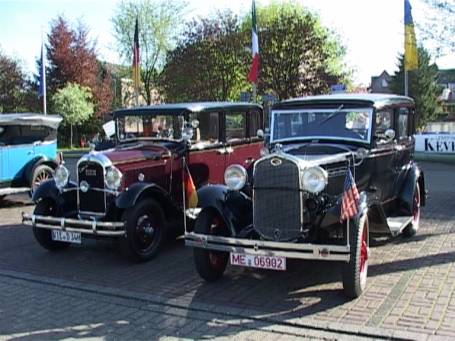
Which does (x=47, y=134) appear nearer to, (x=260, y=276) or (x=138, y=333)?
(x=260, y=276)

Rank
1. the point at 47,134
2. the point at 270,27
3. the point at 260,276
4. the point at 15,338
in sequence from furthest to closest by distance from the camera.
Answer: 1. the point at 270,27
2. the point at 47,134
3. the point at 260,276
4. the point at 15,338

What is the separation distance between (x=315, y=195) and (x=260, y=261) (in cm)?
92

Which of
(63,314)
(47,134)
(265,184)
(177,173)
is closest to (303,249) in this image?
(265,184)

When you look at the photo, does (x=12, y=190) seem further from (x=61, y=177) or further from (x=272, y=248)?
(x=272, y=248)

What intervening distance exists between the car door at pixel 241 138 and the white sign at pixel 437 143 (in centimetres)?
1446

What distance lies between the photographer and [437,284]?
5.84 meters

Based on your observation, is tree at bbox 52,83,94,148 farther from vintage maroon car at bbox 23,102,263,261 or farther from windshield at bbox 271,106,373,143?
windshield at bbox 271,106,373,143

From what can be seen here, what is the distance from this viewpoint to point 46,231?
25.7ft

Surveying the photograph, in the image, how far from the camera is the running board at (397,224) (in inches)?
268

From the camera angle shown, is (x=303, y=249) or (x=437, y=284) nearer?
(x=303, y=249)

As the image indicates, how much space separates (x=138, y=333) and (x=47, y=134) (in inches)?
370

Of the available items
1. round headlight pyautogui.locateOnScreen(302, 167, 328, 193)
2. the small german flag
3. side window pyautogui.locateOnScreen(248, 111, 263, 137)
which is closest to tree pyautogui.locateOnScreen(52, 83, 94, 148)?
side window pyautogui.locateOnScreen(248, 111, 263, 137)

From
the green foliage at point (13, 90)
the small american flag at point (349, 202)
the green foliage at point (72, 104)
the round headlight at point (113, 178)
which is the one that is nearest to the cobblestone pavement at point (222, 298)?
the small american flag at point (349, 202)

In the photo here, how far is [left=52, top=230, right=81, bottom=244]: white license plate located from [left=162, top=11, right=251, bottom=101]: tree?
2372cm
